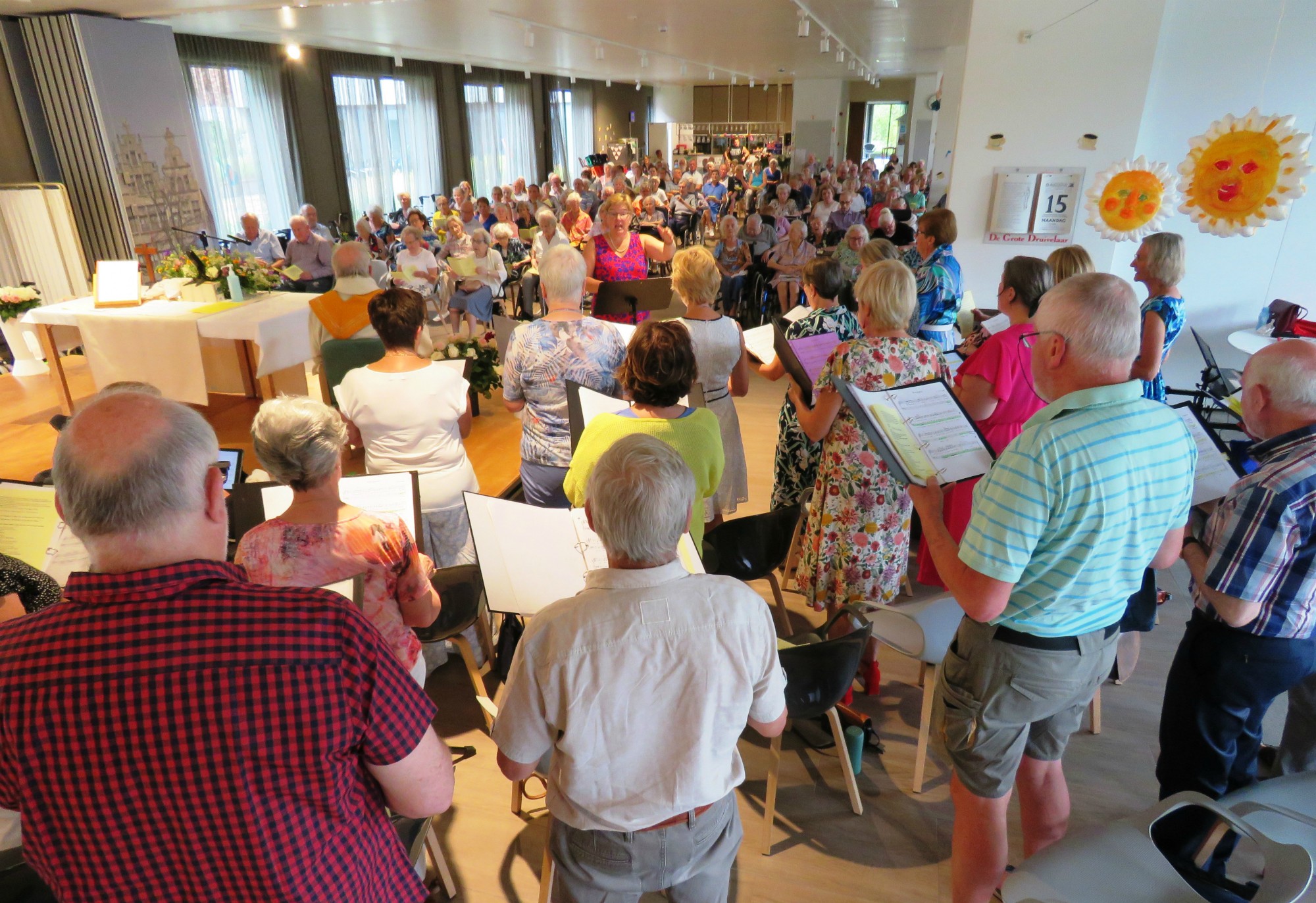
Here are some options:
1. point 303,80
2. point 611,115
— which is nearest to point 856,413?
point 303,80

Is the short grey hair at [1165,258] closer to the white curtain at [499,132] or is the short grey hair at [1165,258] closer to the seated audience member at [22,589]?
the seated audience member at [22,589]

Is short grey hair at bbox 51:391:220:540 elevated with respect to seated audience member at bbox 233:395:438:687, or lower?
elevated

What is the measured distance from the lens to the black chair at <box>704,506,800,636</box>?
8.91 ft

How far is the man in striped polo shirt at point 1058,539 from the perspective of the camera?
1.47 m

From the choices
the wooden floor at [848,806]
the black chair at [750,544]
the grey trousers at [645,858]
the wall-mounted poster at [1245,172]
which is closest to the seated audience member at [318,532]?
the grey trousers at [645,858]

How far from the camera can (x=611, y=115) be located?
22734 millimetres

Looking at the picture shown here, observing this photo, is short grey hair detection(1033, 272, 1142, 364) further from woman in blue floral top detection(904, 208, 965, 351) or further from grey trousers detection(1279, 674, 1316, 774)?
woman in blue floral top detection(904, 208, 965, 351)

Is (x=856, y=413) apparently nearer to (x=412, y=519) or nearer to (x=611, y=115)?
(x=412, y=519)

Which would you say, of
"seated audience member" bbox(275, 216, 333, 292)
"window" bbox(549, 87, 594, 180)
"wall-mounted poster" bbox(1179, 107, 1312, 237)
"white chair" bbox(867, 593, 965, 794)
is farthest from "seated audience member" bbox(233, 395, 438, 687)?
"window" bbox(549, 87, 594, 180)

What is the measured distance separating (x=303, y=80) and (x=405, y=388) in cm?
1237

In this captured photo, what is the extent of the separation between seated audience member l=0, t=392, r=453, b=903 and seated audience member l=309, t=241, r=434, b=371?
3275 millimetres

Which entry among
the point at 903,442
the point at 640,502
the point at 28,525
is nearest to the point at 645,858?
the point at 640,502

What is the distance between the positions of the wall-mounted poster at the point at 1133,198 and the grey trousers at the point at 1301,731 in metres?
3.02

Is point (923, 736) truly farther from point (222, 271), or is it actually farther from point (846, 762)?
point (222, 271)
